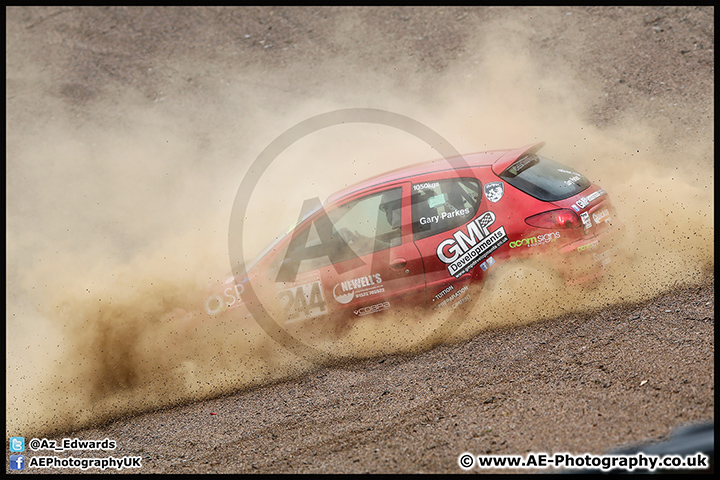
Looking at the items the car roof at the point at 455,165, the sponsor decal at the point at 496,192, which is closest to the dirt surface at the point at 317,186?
the sponsor decal at the point at 496,192

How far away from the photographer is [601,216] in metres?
5.27

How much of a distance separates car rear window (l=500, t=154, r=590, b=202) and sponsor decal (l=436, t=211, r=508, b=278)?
0.43 meters

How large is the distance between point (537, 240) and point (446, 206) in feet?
3.03

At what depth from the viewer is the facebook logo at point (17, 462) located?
Result: 196 inches

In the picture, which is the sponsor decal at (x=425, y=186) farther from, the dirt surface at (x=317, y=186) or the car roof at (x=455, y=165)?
the dirt surface at (x=317, y=186)

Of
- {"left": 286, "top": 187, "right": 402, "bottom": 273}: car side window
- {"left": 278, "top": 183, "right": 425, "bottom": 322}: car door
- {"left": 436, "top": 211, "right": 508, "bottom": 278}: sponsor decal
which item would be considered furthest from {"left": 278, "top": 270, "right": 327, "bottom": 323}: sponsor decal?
{"left": 436, "top": 211, "right": 508, "bottom": 278}: sponsor decal

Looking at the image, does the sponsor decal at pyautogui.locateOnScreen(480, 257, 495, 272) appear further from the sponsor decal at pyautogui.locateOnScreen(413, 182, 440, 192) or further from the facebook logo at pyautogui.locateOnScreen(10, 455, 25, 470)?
the facebook logo at pyautogui.locateOnScreen(10, 455, 25, 470)

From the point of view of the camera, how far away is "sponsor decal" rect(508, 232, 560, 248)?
517 centimetres

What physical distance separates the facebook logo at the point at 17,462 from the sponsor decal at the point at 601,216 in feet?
19.1

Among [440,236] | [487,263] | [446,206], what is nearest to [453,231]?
[440,236]

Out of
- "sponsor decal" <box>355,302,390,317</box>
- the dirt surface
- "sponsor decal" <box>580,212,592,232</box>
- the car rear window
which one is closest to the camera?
the dirt surface

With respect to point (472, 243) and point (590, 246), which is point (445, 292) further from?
point (590, 246)

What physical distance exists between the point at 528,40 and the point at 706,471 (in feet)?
30.9

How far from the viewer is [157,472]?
460 centimetres
